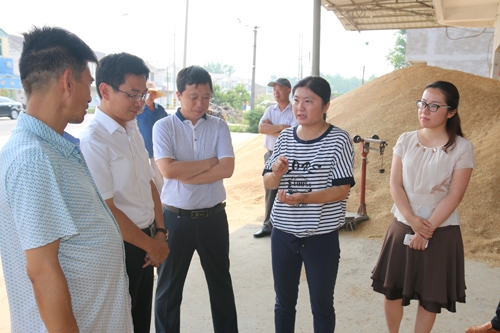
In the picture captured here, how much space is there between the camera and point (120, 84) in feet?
6.89

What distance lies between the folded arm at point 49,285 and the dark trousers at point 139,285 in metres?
0.84

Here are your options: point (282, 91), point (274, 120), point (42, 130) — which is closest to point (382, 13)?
point (282, 91)

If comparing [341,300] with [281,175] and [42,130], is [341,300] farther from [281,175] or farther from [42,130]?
[42,130]

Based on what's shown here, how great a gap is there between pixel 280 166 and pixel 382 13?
33.6 ft

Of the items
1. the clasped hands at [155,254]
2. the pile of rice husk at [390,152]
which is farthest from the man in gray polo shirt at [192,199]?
the pile of rice husk at [390,152]

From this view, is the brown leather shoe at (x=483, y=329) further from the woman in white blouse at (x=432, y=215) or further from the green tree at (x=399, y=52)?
the green tree at (x=399, y=52)

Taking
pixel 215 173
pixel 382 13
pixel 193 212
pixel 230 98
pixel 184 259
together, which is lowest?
pixel 184 259

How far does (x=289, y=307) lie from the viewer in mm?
2504

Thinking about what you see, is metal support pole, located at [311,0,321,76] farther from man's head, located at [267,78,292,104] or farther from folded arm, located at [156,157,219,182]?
folded arm, located at [156,157,219,182]

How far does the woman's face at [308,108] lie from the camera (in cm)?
241

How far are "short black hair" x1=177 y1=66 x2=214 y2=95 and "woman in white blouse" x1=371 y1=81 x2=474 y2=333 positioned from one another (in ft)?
4.37

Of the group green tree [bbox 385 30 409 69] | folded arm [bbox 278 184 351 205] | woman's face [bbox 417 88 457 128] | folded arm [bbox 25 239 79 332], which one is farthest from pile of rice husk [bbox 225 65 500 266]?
green tree [bbox 385 30 409 69]

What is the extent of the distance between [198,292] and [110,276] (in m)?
2.27

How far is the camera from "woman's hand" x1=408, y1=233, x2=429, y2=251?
247 centimetres
